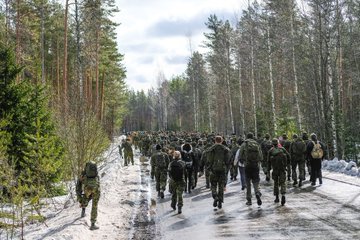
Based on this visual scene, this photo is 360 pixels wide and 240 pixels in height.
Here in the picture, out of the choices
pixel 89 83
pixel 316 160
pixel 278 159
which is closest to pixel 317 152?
pixel 316 160

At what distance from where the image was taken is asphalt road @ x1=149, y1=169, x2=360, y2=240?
9.45 metres

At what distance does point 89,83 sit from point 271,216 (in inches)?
1520

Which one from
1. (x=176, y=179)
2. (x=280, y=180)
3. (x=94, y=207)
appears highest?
(x=176, y=179)

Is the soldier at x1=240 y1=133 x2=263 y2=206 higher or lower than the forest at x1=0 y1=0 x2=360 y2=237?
lower

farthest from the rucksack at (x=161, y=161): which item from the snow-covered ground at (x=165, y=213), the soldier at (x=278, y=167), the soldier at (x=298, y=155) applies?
the soldier at (x=298, y=155)

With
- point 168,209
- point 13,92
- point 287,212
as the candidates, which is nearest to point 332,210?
point 287,212

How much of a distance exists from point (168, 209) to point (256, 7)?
3036cm

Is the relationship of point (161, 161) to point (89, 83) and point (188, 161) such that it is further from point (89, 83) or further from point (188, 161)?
point (89, 83)

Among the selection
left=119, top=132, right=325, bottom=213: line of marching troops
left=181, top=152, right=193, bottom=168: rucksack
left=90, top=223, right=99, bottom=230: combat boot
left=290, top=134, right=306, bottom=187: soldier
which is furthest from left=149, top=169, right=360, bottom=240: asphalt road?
left=90, top=223, right=99, bottom=230: combat boot

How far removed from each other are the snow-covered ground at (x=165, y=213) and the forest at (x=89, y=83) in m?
0.81

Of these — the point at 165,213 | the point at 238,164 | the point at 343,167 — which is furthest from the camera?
the point at 343,167

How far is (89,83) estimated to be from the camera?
47.4 meters

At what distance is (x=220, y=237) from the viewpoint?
30.7 feet

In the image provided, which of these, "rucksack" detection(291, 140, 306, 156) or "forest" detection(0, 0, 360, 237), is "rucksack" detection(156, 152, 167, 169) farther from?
"rucksack" detection(291, 140, 306, 156)
